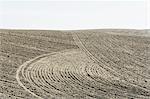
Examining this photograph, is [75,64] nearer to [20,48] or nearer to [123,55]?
[123,55]

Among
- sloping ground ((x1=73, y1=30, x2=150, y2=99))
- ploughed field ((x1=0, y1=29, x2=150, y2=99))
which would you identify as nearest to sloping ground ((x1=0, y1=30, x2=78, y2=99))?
ploughed field ((x1=0, y1=29, x2=150, y2=99))

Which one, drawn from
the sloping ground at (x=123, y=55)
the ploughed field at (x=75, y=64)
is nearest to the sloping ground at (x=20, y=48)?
the ploughed field at (x=75, y=64)

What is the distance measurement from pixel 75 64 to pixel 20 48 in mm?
797

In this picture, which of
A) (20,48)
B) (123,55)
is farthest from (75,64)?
(20,48)

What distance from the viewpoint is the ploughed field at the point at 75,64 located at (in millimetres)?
2371

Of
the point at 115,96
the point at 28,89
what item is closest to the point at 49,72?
the point at 28,89

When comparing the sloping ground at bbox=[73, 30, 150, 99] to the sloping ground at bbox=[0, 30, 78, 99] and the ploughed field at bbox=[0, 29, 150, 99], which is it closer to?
the ploughed field at bbox=[0, 29, 150, 99]

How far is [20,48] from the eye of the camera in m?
3.30

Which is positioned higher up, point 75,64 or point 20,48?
point 20,48

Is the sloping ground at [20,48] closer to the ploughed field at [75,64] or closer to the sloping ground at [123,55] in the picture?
the ploughed field at [75,64]

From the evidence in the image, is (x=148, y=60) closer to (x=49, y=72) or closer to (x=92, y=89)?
(x=92, y=89)

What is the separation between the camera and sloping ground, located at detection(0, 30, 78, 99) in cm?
239

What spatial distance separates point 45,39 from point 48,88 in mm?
1320

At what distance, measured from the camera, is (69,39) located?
3.67 metres
